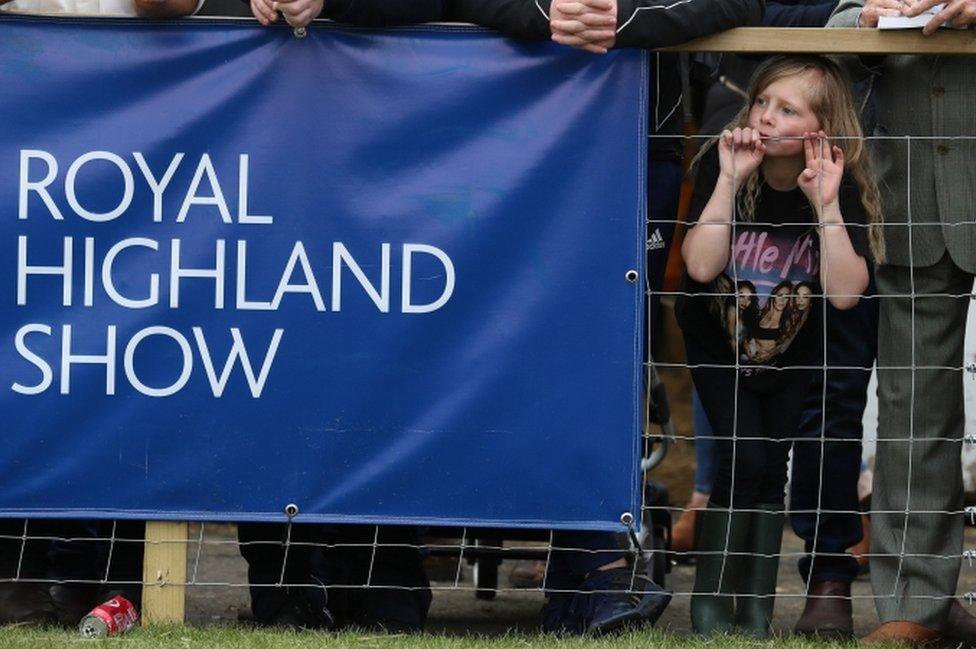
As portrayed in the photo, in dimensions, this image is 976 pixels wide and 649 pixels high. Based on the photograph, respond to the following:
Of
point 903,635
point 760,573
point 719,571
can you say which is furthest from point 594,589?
point 903,635

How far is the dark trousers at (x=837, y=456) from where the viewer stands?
5.81m

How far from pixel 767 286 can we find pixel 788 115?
0.52 meters

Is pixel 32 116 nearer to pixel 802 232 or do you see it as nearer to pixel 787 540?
pixel 802 232

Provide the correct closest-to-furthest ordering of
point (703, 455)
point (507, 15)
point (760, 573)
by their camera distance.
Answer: point (507, 15), point (760, 573), point (703, 455)

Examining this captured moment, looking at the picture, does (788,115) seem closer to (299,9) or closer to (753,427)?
(753,427)

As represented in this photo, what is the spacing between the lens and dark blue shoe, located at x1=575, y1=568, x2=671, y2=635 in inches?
212

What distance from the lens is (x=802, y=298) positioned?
18.1ft

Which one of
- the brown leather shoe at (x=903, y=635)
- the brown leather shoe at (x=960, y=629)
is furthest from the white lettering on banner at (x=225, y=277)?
the brown leather shoe at (x=960, y=629)

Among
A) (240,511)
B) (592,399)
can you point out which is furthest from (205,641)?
(592,399)

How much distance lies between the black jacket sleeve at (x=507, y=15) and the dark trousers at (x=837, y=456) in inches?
52.6

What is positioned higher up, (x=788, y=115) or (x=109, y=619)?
(x=788, y=115)

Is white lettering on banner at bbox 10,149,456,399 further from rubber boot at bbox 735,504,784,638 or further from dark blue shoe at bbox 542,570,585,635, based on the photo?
rubber boot at bbox 735,504,784,638

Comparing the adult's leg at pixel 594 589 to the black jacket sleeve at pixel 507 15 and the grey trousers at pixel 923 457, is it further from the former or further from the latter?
the black jacket sleeve at pixel 507 15

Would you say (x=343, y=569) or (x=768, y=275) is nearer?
(x=768, y=275)
